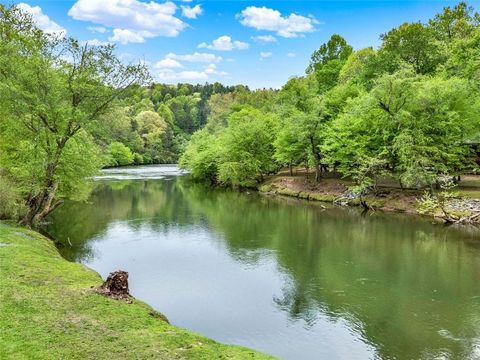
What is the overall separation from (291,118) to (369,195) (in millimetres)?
15556

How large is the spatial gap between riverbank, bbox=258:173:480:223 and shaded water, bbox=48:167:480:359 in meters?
3.64

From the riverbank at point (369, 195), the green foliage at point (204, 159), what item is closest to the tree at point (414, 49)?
the riverbank at point (369, 195)

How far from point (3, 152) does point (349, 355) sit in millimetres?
25298

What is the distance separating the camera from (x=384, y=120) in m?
43.5

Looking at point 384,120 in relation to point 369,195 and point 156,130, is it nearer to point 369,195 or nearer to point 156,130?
point 369,195

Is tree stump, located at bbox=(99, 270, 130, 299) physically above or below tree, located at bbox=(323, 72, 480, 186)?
below

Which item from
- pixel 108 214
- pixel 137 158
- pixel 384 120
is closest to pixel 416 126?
pixel 384 120

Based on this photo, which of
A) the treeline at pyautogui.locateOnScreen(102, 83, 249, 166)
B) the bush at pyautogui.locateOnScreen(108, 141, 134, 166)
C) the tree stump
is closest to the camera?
the tree stump

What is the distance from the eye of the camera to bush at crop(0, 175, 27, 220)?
2506 centimetres

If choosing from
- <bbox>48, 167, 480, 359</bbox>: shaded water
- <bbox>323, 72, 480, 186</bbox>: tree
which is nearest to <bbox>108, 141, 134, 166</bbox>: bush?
<bbox>48, 167, 480, 359</bbox>: shaded water

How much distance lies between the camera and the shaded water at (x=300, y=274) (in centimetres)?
1473

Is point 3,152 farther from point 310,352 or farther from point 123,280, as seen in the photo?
point 310,352

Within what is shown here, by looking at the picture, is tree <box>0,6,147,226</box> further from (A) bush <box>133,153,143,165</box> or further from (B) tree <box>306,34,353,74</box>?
(A) bush <box>133,153,143,165</box>

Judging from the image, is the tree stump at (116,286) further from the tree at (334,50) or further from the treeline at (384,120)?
the tree at (334,50)
